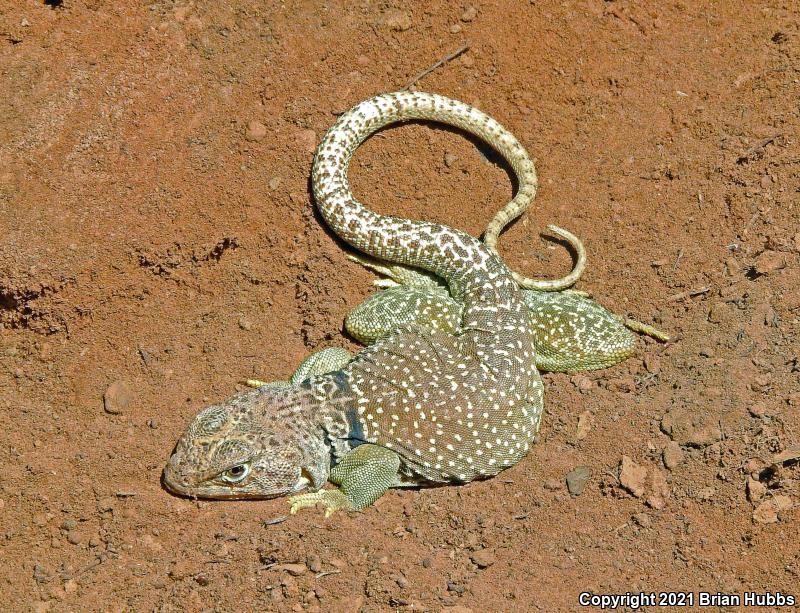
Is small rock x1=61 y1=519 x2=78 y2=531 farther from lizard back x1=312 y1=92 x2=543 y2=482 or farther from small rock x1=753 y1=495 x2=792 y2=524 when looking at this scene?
small rock x1=753 y1=495 x2=792 y2=524

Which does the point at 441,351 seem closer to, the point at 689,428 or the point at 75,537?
the point at 689,428

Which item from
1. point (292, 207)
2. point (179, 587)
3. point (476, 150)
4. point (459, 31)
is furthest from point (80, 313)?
point (459, 31)

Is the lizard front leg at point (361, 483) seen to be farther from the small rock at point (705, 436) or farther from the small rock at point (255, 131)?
the small rock at point (255, 131)

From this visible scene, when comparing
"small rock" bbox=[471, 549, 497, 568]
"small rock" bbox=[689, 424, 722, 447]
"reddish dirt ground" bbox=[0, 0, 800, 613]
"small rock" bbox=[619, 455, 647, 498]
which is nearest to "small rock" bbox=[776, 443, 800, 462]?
"reddish dirt ground" bbox=[0, 0, 800, 613]

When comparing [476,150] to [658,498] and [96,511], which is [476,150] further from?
[96,511]

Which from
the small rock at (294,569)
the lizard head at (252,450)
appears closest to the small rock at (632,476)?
the lizard head at (252,450)

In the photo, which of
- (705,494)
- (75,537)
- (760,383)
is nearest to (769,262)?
(760,383)

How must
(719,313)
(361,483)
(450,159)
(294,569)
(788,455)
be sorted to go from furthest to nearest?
(450,159) → (719,313) → (361,483) → (788,455) → (294,569)
